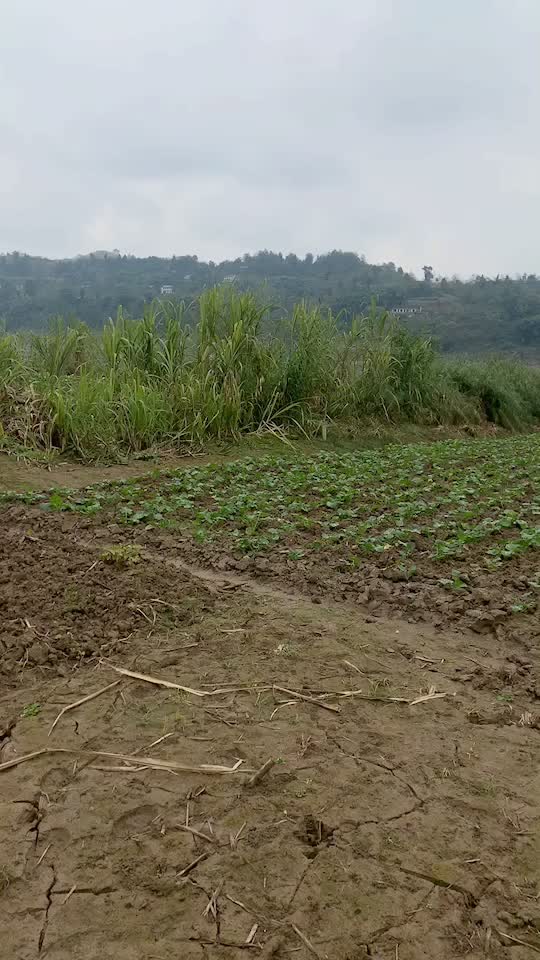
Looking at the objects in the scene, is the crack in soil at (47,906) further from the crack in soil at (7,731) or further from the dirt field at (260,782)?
the crack in soil at (7,731)

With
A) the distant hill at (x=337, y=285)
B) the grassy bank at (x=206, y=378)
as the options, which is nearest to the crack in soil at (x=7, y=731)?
the grassy bank at (x=206, y=378)

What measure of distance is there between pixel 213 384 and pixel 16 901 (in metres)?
7.78

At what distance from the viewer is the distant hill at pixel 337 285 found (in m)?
24.6

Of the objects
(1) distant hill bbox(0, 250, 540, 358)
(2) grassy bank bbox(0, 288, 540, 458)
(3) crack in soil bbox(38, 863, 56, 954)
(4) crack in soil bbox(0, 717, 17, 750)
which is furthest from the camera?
(1) distant hill bbox(0, 250, 540, 358)

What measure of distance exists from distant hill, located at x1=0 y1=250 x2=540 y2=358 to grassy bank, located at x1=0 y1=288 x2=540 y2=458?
1147 centimetres

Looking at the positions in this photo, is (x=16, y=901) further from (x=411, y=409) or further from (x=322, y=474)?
(x=411, y=409)

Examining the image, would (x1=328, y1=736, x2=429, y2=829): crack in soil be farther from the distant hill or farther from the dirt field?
the distant hill

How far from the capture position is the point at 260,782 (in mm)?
2291

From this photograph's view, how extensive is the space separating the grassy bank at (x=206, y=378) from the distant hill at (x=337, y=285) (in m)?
11.5

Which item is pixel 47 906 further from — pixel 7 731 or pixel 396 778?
pixel 396 778

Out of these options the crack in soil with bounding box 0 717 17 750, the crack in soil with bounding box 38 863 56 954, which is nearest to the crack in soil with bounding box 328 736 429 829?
the crack in soil with bounding box 38 863 56 954

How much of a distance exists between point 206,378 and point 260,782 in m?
7.38

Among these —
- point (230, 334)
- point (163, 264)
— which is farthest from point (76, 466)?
point (163, 264)

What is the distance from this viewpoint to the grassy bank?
8320mm
